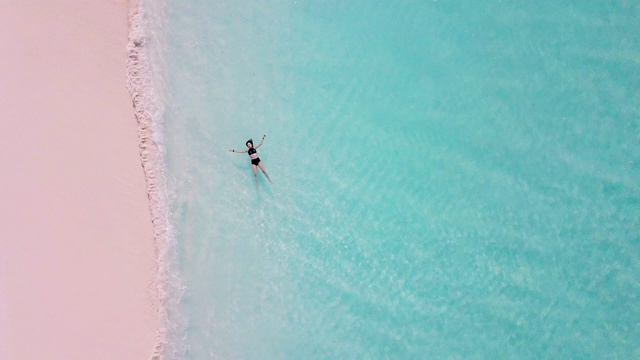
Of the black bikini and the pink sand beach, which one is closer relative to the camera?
the pink sand beach

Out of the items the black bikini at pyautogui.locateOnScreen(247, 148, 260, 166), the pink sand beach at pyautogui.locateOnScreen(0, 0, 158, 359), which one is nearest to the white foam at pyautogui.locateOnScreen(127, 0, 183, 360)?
the pink sand beach at pyautogui.locateOnScreen(0, 0, 158, 359)

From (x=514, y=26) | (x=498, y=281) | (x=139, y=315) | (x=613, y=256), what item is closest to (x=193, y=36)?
(x=139, y=315)

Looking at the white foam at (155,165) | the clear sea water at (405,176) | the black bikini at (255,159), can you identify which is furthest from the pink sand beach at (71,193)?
the black bikini at (255,159)

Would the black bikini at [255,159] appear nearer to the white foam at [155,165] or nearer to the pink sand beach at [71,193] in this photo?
the white foam at [155,165]

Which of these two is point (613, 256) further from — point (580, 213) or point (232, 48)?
point (232, 48)

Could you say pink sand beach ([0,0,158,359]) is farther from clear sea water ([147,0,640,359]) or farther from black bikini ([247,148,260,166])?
black bikini ([247,148,260,166])
